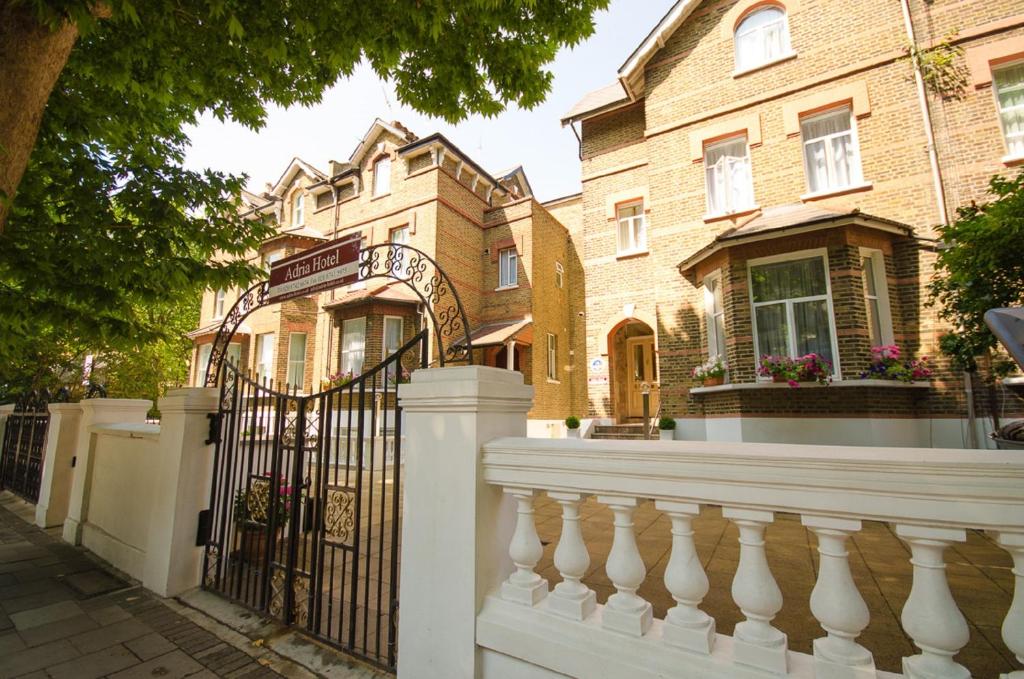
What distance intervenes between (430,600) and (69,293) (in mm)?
4395

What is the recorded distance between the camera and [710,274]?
29.5 feet

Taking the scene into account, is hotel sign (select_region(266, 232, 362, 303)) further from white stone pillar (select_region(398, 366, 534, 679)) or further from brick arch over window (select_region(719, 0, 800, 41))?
brick arch over window (select_region(719, 0, 800, 41))

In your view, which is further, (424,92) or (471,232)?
(471,232)

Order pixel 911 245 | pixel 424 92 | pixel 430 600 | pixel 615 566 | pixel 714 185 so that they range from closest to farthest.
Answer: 1. pixel 615 566
2. pixel 430 600
3. pixel 424 92
4. pixel 911 245
5. pixel 714 185

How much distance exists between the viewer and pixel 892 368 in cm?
714

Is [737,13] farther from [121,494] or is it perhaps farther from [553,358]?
[121,494]

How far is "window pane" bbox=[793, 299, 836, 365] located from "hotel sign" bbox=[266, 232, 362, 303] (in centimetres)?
782

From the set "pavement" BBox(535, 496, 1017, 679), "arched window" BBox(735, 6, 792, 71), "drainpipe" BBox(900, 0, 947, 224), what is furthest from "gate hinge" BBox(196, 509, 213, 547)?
"arched window" BBox(735, 6, 792, 71)

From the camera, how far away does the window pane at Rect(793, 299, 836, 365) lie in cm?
763

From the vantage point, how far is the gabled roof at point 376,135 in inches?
613

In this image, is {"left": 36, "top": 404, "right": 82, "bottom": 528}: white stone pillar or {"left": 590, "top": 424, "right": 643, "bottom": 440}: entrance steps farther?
{"left": 590, "top": 424, "right": 643, "bottom": 440}: entrance steps

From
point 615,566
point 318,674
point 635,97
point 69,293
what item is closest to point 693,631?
point 615,566

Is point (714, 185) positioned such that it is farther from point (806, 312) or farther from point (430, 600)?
point (430, 600)

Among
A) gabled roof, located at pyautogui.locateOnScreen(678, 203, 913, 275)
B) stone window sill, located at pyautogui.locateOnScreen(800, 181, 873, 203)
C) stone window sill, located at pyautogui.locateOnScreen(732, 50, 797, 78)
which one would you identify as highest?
stone window sill, located at pyautogui.locateOnScreen(732, 50, 797, 78)
